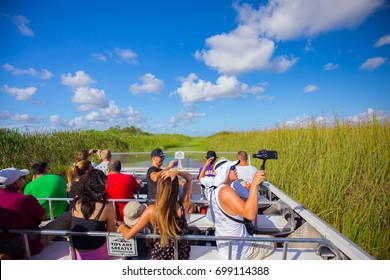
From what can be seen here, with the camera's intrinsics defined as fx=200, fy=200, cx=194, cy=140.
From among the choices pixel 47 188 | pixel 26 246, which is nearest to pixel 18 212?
pixel 26 246

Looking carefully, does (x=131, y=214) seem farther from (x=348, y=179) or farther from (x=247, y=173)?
(x=348, y=179)

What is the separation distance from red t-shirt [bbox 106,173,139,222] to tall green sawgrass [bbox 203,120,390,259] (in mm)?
3366

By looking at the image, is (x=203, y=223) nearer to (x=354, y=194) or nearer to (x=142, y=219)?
(x=142, y=219)

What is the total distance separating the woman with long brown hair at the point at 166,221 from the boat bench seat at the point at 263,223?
2.28ft

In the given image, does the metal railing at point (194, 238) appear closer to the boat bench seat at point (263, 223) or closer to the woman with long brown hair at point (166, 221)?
the woman with long brown hair at point (166, 221)

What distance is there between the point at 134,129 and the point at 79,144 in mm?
21401

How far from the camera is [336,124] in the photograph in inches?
190

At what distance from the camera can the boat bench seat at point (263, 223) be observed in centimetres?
264

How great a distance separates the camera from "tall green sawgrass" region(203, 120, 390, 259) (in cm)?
315

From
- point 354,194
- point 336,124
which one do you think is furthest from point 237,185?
point 336,124

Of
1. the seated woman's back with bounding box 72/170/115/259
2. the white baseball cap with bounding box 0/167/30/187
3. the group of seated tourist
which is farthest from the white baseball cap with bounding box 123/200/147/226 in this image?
the white baseball cap with bounding box 0/167/30/187

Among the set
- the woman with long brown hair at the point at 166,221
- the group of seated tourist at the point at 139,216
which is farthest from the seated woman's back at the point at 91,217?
the woman with long brown hair at the point at 166,221

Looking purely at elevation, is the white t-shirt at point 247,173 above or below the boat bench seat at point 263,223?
above

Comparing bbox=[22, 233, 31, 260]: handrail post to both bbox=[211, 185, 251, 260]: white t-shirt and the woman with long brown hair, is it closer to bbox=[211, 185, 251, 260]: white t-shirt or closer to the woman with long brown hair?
the woman with long brown hair
